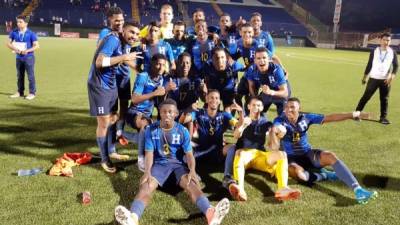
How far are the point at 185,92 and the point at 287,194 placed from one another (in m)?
2.83

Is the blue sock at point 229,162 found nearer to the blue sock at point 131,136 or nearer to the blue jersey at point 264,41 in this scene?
the blue sock at point 131,136

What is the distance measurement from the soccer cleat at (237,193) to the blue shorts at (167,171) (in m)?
0.58

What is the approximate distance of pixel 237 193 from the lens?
460 cm

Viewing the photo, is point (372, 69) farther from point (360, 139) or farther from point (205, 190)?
point (205, 190)

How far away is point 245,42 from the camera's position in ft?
24.4

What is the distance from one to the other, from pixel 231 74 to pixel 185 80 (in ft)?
3.24

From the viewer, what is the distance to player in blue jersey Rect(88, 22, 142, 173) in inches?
202

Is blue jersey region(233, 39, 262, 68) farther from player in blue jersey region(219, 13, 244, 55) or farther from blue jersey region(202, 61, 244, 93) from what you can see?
blue jersey region(202, 61, 244, 93)

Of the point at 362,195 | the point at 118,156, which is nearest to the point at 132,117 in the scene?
the point at 118,156

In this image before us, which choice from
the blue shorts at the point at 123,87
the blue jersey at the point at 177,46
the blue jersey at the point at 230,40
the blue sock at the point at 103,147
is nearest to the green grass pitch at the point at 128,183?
the blue sock at the point at 103,147

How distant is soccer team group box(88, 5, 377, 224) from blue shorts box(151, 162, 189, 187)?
12mm

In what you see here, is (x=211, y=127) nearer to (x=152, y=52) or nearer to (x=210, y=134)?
(x=210, y=134)

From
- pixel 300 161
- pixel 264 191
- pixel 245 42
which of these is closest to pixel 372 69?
pixel 245 42

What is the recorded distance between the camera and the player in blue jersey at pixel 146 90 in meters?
5.99
